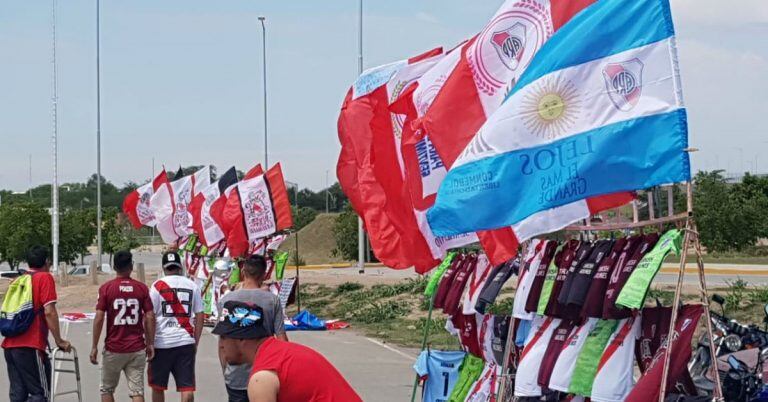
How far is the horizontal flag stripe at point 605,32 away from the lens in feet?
22.6

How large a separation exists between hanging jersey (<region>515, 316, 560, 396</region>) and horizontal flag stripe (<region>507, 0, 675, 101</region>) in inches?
71.4

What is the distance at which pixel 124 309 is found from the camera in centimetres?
1009

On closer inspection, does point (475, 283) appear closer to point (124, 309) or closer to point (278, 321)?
point (278, 321)

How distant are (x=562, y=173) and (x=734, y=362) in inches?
71.5

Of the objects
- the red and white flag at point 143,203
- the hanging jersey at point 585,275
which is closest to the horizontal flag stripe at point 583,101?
the hanging jersey at point 585,275

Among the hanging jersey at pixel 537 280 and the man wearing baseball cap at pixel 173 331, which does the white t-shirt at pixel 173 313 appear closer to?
the man wearing baseball cap at pixel 173 331

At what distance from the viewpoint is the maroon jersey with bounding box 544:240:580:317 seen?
25.6 ft

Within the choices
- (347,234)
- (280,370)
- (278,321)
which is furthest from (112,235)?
(280,370)

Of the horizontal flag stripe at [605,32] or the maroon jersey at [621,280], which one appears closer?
the horizontal flag stripe at [605,32]

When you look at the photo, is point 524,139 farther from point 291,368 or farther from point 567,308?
point 291,368

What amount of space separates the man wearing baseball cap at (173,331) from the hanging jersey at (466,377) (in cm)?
251

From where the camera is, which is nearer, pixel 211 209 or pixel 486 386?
pixel 486 386

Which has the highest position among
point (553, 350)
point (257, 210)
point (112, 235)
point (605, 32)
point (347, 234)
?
point (605, 32)

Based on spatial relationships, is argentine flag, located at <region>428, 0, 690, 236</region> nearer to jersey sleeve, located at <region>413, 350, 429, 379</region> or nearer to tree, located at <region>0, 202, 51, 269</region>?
jersey sleeve, located at <region>413, 350, 429, 379</region>
